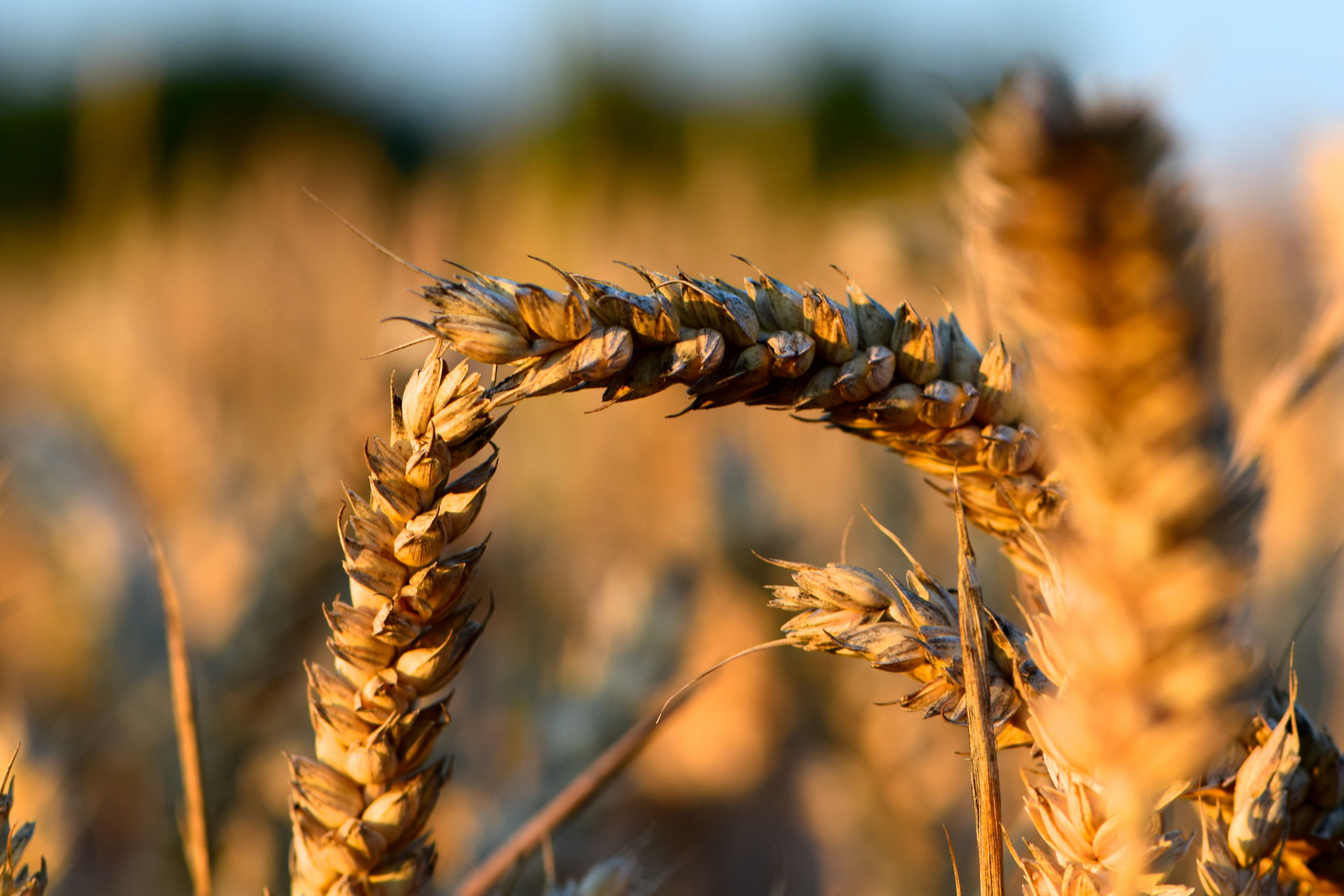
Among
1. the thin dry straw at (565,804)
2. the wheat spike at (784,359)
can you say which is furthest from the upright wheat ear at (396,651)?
the thin dry straw at (565,804)

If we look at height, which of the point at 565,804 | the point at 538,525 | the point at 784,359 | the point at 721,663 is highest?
the point at 784,359

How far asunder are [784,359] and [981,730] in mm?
166

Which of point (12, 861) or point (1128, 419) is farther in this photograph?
point (12, 861)

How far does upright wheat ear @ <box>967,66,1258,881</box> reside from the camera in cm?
21

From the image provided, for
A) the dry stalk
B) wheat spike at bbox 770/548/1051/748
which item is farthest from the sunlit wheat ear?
the dry stalk

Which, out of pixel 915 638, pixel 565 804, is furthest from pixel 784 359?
pixel 565 804

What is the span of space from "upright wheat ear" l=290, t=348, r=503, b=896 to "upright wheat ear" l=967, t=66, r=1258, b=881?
0.69 feet

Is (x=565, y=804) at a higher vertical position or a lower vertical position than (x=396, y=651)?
lower

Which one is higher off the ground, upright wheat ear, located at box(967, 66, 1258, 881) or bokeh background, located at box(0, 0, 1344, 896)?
upright wheat ear, located at box(967, 66, 1258, 881)

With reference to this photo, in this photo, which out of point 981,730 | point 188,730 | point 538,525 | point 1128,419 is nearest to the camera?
point 1128,419

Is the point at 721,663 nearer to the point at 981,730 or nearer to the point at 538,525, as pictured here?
the point at 981,730

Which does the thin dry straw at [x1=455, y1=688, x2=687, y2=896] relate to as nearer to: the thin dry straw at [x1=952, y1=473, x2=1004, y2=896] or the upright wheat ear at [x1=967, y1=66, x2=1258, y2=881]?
the thin dry straw at [x1=952, y1=473, x2=1004, y2=896]

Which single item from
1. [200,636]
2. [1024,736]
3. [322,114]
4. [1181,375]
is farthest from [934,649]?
[322,114]

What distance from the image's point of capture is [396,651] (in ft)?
1.32
